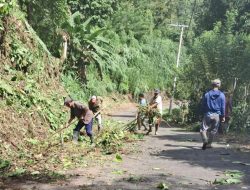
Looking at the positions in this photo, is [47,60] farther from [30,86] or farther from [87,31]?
[87,31]

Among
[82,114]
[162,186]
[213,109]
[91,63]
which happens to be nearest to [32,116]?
[82,114]

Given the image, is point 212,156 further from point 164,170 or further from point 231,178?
point 231,178

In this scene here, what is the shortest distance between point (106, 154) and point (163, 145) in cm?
277

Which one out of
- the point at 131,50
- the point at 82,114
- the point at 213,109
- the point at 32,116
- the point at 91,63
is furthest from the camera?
the point at 131,50

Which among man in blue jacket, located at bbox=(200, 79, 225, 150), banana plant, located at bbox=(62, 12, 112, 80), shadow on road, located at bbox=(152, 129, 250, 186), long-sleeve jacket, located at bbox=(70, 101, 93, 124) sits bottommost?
shadow on road, located at bbox=(152, 129, 250, 186)

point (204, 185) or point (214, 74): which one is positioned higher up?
point (214, 74)

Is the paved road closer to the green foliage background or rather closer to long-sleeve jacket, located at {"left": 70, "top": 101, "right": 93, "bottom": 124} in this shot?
long-sleeve jacket, located at {"left": 70, "top": 101, "right": 93, "bottom": 124}

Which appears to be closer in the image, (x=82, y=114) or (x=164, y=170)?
(x=164, y=170)

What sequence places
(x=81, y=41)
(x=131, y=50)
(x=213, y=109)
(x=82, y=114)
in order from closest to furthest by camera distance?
(x=213, y=109) → (x=82, y=114) → (x=81, y=41) → (x=131, y=50)

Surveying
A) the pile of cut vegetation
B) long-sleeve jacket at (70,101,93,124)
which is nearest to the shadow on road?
the pile of cut vegetation

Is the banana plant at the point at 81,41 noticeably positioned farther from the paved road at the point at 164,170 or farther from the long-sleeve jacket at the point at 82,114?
the paved road at the point at 164,170

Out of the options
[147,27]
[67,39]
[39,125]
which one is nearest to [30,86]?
[39,125]

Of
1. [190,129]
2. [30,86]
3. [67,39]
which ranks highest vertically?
[67,39]

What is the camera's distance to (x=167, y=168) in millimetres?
9836
